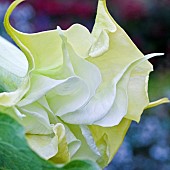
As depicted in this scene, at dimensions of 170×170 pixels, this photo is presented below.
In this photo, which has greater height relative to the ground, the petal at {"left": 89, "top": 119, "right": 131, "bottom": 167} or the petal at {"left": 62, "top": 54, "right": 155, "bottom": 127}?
the petal at {"left": 62, "top": 54, "right": 155, "bottom": 127}

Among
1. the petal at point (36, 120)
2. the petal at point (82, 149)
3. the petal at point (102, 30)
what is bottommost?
the petal at point (82, 149)

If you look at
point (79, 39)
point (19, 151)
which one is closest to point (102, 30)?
point (79, 39)

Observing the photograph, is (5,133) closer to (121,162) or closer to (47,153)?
(47,153)

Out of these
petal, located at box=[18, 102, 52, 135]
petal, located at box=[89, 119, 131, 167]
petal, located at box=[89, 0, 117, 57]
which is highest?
petal, located at box=[89, 0, 117, 57]

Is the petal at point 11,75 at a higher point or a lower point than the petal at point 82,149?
higher

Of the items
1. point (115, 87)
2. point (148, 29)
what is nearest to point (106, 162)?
point (115, 87)

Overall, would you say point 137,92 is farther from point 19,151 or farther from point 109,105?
point 19,151

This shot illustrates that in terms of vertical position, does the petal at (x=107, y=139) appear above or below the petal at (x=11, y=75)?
below
